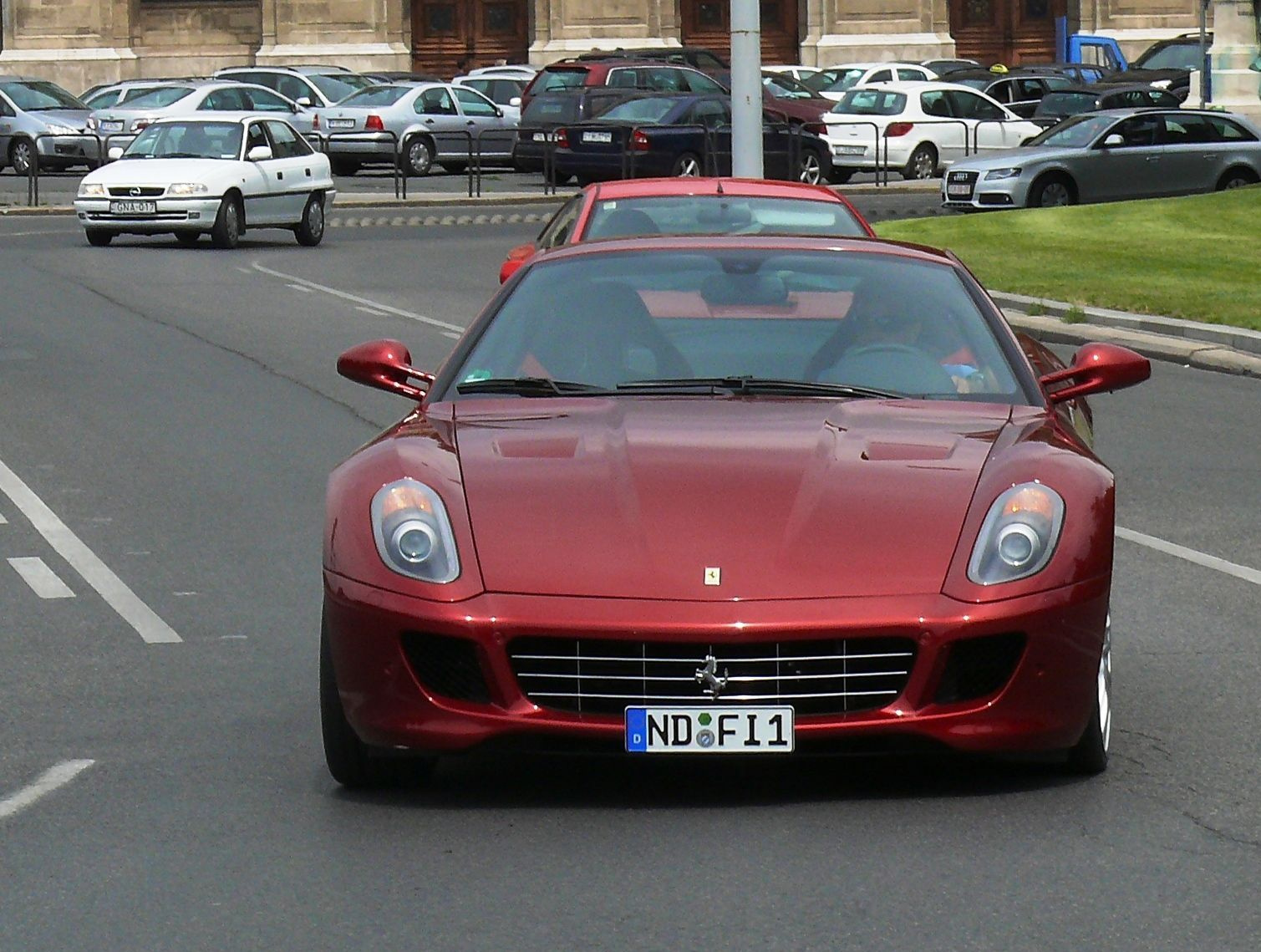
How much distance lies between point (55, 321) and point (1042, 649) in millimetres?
15540

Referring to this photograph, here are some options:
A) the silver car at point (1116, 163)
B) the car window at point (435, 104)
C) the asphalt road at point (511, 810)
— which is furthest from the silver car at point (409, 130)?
the asphalt road at point (511, 810)

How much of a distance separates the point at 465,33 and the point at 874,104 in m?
26.4

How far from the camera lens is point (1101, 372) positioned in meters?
7.06

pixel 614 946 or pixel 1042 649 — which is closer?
pixel 614 946

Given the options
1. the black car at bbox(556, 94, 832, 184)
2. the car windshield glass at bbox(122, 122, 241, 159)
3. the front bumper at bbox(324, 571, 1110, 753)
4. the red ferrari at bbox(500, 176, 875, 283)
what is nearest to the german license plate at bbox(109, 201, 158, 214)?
the car windshield glass at bbox(122, 122, 241, 159)

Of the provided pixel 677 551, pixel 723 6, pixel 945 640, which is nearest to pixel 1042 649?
→ pixel 945 640

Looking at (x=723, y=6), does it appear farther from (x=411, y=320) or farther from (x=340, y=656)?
(x=340, y=656)

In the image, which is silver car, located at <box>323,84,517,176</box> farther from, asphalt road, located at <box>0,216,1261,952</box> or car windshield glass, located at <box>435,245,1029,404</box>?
car windshield glass, located at <box>435,245,1029,404</box>

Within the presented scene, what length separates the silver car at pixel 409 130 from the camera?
42.1 m

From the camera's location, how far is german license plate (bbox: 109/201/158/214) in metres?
28.8

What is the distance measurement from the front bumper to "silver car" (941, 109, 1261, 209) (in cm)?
2590

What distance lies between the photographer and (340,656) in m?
6.09

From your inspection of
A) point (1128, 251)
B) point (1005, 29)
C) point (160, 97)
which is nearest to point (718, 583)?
point (1128, 251)

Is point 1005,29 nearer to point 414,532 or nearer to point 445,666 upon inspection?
point 414,532
